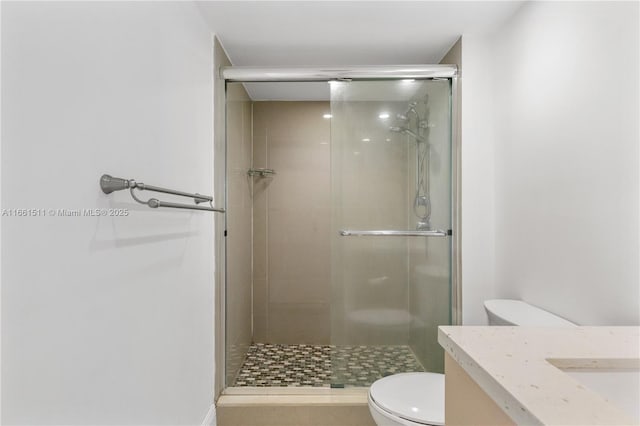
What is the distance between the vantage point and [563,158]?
145cm

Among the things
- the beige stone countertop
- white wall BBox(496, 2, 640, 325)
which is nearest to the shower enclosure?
white wall BBox(496, 2, 640, 325)

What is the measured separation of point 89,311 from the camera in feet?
3.15

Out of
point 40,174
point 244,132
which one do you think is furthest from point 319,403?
point 244,132

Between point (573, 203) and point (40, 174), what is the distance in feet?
5.48

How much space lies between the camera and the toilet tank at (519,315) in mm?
1438

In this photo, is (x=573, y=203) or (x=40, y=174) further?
(x=573, y=203)

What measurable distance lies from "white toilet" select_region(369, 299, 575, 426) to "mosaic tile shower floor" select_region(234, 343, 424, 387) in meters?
0.41

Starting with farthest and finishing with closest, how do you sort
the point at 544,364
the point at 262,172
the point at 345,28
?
1. the point at 262,172
2. the point at 345,28
3. the point at 544,364

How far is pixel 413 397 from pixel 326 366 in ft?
3.96

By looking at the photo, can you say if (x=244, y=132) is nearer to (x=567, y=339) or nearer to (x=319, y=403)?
Result: (x=319, y=403)

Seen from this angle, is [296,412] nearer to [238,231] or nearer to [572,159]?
[238,231]

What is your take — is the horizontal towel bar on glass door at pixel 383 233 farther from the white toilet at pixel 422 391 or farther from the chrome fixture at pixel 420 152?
the white toilet at pixel 422 391

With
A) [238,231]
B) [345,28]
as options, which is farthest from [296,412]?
[345,28]

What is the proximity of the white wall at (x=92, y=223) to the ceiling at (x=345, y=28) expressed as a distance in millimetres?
415
